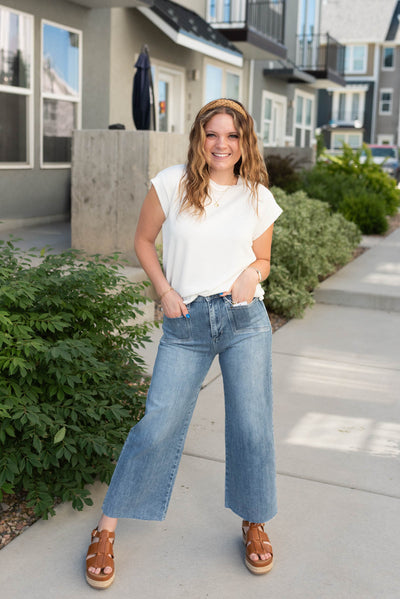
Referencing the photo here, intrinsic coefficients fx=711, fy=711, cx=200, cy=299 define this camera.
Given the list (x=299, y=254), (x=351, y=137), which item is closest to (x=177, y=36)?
(x=299, y=254)

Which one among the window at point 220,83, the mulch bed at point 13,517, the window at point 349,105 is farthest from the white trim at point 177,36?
the window at point 349,105


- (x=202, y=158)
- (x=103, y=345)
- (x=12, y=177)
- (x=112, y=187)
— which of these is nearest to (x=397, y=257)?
(x=112, y=187)

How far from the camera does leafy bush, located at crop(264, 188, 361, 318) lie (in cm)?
687

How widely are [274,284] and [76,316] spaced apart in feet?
12.5

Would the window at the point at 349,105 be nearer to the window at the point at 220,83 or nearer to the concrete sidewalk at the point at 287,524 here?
the window at the point at 220,83

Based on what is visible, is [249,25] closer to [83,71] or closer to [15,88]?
[83,71]

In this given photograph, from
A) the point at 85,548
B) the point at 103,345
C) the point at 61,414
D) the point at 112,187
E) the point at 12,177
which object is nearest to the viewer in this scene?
the point at 85,548

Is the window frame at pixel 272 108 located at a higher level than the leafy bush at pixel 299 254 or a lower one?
higher

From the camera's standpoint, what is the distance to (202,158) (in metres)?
2.48

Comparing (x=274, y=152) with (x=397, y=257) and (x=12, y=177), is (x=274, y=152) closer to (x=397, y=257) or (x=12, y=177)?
(x=397, y=257)

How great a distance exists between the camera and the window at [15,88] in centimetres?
938

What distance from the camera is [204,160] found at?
249 centimetres

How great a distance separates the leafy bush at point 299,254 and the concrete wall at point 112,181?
4.49 feet

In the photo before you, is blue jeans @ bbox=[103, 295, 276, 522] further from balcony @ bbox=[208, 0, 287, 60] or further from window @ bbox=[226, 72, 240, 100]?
window @ bbox=[226, 72, 240, 100]
